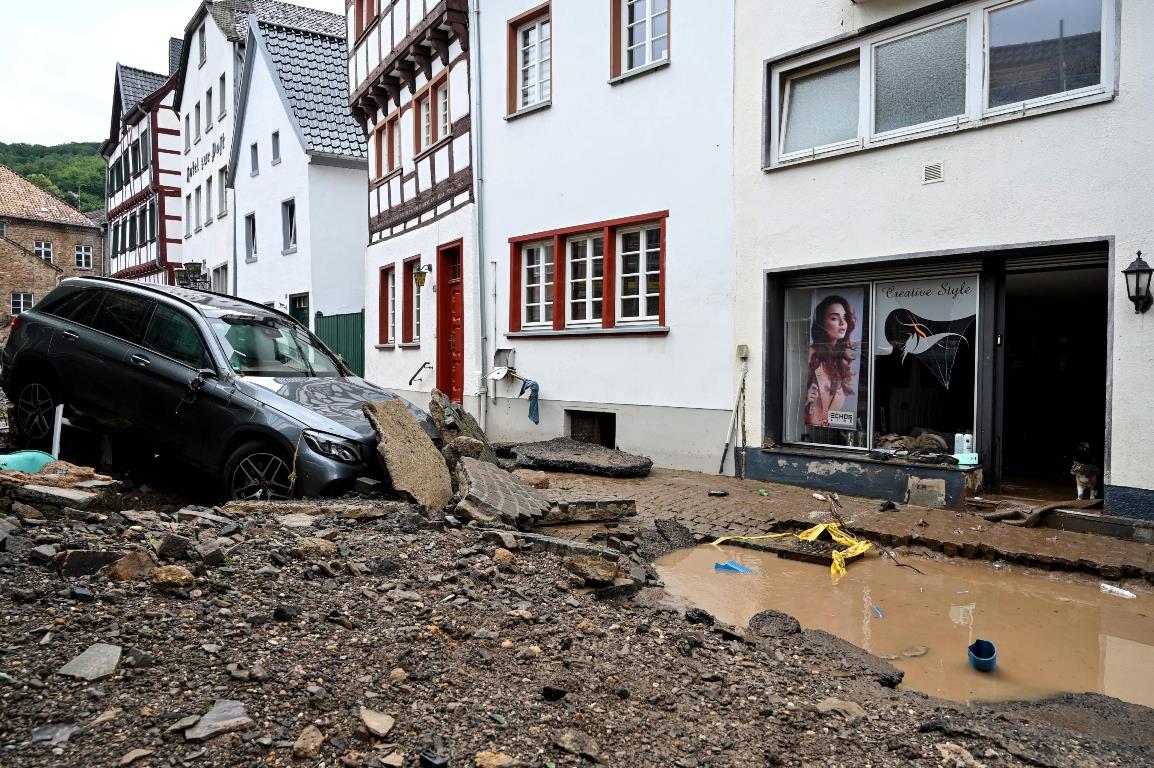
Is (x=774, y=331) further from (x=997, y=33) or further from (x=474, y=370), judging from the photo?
(x=474, y=370)

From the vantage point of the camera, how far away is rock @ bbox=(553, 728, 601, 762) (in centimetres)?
310

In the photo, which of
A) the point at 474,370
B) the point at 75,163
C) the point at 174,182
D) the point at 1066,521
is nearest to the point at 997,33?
the point at 1066,521

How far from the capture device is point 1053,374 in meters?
11.6

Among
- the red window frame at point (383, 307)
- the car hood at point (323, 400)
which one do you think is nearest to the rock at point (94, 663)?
the car hood at point (323, 400)

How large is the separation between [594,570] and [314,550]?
1.70 metres

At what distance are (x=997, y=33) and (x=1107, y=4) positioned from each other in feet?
3.12

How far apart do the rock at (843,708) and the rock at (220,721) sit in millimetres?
2311

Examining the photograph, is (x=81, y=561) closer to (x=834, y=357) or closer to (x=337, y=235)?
(x=834, y=357)

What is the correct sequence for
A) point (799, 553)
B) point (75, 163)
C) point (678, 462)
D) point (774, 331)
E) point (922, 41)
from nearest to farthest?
point (799, 553) → point (922, 41) → point (774, 331) → point (678, 462) → point (75, 163)

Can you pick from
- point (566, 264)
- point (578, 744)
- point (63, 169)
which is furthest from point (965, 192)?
point (63, 169)

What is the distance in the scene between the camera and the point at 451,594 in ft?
15.5

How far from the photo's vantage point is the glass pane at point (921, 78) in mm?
8461

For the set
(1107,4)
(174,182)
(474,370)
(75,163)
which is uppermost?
(75,163)

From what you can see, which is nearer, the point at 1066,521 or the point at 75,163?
the point at 1066,521
